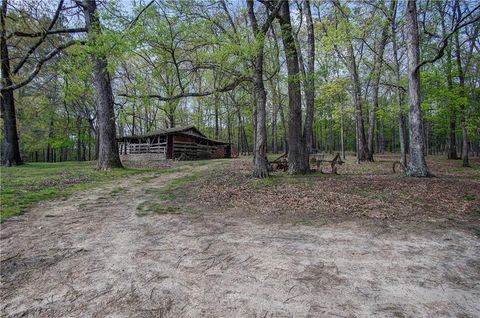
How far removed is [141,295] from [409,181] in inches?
359

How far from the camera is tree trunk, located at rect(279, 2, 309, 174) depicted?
430 inches

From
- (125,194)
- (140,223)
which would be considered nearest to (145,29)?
(125,194)

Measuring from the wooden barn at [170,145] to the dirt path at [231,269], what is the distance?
20066 mm

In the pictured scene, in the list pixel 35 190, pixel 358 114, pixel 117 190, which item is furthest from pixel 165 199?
pixel 358 114

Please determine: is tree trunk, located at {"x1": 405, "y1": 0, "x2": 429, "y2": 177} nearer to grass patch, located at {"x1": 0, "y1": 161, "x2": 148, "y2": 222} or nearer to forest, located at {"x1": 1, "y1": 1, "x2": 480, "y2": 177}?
forest, located at {"x1": 1, "y1": 1, "x2": 480, "y2": 177}

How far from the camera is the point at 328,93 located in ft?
64.8

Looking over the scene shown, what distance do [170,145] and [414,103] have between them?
21255mm

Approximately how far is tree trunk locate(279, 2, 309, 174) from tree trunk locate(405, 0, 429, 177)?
13.4 feet

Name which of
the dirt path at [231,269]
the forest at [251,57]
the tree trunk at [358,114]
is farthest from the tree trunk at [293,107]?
the tree trunk at [358,114]

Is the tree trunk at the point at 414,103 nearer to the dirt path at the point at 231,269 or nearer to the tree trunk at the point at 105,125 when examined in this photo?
the dirt path at the point at 231,269

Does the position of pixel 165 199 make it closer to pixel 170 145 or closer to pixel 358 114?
pixel 358 114

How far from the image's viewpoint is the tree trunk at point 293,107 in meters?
10.9

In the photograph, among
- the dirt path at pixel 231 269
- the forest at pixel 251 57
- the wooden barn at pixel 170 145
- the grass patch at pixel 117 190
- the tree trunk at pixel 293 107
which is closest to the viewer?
the dirt path at pixel 231 269

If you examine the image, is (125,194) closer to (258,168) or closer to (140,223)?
(140,223)
